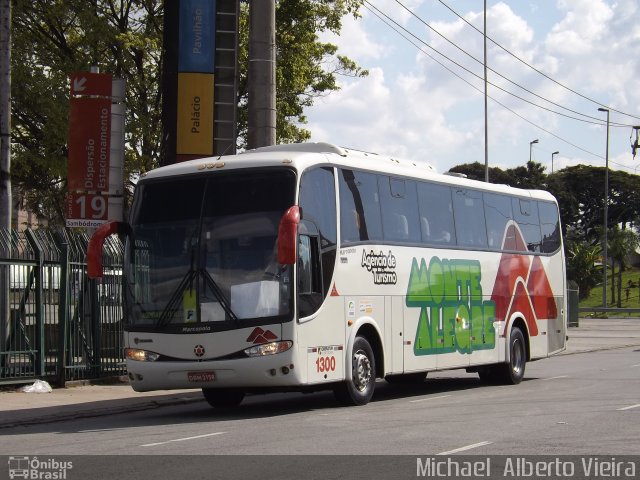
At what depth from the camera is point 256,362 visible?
584 inches

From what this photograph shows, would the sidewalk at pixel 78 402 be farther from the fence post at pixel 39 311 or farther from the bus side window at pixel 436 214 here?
the bus side window at pixel 436 214

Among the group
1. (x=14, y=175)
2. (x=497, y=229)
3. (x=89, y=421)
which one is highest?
(x=14, y=175)

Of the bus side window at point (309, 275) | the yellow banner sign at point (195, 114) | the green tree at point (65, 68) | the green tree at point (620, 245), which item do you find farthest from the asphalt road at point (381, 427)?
the green tree at point (620, 245)

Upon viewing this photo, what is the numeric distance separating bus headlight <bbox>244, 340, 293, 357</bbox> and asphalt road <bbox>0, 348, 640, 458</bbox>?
862 millimetres

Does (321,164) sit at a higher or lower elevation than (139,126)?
lower

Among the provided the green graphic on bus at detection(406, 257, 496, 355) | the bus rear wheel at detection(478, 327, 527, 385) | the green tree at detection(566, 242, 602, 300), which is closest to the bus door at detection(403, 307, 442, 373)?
the green graphic on bus at detection(406, 257, 496, 355)

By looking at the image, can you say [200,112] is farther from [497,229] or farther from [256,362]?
[256,362]

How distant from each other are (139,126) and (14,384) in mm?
16672

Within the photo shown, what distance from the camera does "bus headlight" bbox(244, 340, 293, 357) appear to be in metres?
14.9

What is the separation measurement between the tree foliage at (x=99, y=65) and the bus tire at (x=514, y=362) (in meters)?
15.7

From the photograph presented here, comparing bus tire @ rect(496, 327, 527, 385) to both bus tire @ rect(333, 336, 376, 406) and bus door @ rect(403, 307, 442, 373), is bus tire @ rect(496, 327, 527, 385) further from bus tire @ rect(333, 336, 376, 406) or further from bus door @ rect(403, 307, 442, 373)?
bus tire @ rect(333, 336, 376, 406)

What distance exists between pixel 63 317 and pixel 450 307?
256 inches
